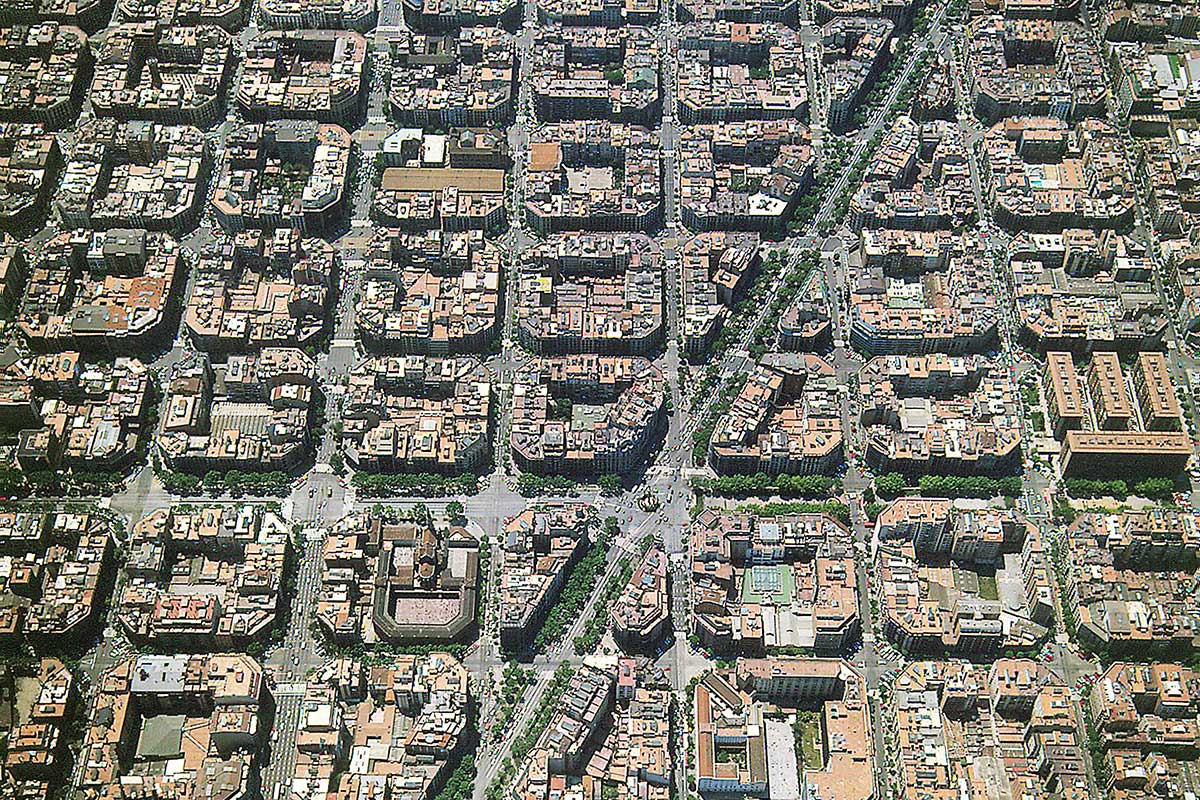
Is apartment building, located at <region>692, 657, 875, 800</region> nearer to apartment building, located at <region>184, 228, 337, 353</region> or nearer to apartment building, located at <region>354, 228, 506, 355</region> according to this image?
apartment building, located at <region>354, 228, 506, 355</region>

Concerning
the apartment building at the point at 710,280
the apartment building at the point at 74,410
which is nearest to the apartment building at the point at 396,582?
the apartment building at the point at 74,410

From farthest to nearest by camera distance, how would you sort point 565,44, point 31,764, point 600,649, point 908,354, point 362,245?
point 565,44
point 362,245
point 908,354
point 600,649
point 31,764

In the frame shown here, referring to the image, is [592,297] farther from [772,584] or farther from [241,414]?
[772,584]

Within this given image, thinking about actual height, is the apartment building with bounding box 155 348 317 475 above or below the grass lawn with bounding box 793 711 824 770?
above

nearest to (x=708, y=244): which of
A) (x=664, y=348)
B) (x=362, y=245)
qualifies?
(x=664, y=348)

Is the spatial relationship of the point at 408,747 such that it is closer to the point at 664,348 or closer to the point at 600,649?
the point at 600,649

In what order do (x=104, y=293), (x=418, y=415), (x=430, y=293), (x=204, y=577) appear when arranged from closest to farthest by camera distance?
(x=204, y=577) → (x=418, y=415) → (x=430, y=293) → (x=104, y=293)

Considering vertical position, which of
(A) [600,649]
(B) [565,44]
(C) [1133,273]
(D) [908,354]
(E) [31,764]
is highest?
(B) [565,44]

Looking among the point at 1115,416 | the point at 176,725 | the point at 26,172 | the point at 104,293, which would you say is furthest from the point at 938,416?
the point at 26,172

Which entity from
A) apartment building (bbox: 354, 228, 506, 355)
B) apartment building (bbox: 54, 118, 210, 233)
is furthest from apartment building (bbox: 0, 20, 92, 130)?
apartment building (bbox: 354, 228, 506, 355)

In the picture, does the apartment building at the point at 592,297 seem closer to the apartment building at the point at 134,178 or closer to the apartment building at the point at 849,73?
the apartment building at the point at 849,73

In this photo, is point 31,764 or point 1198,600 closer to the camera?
point 31,764
